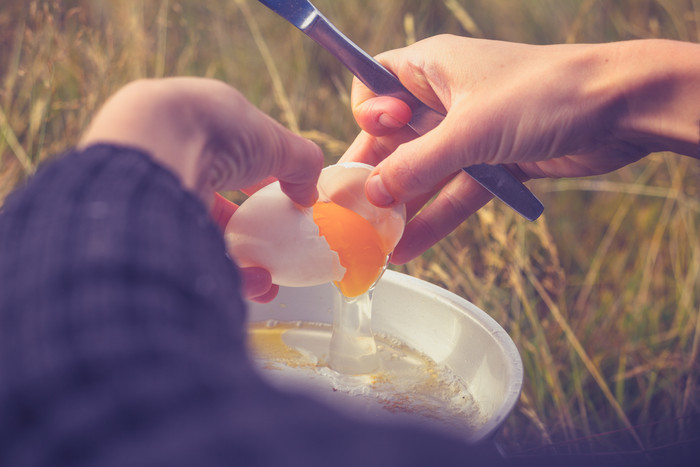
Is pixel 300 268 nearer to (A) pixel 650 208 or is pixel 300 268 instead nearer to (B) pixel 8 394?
(B) pixel 8 394

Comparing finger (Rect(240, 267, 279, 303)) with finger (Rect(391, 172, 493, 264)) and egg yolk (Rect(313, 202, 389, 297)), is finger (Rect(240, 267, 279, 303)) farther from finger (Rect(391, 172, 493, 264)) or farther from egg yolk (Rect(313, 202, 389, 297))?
finger (Rect(391, 172, 493, 264))

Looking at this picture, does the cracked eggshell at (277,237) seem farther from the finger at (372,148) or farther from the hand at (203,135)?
the finger at (372,148)

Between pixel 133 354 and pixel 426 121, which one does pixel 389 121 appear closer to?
pixel 426 121

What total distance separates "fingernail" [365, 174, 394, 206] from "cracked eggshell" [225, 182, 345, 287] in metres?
0.08

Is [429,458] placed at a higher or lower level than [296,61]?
higher

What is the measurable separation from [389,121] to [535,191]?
0.70m

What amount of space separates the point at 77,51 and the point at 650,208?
1.36m

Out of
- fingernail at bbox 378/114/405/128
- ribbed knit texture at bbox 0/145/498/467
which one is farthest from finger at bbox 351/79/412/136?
ribbed knit texture at bbox 0/145/498/467

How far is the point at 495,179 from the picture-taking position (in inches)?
33.7

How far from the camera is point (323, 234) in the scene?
0.77m

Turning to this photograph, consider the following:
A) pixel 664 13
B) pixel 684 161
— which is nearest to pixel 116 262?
pixel 684 161

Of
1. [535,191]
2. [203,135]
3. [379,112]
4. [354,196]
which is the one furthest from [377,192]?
[535,191]

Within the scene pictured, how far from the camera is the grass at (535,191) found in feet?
3.63

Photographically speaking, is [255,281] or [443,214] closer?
[255,281]
